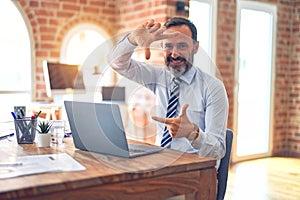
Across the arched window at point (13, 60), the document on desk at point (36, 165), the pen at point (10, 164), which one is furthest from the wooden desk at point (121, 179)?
the arched window at point (13, 60)

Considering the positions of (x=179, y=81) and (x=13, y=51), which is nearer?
(x=179, y=81)

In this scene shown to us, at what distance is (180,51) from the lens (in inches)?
65.6

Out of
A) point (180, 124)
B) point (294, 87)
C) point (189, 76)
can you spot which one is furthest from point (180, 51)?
point (294, 87)

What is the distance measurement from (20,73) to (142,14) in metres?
1.54

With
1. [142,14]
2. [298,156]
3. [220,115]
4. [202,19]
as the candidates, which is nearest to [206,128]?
[220,115]

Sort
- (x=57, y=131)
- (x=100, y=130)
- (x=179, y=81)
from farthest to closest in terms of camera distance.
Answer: (x=179, y=81), (x=57, y=131), (x=100, y=130)

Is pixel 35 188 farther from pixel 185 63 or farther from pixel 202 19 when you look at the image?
pixel 202 19

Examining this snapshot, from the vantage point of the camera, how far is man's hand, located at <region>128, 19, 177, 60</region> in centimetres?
144

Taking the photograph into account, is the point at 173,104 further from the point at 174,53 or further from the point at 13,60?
the point at 13,60

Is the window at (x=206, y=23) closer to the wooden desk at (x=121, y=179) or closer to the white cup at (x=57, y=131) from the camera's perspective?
the white cup at (x=57, y=131)

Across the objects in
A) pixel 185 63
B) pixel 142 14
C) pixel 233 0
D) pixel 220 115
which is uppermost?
pixel 233 0

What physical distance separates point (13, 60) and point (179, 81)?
2.81m

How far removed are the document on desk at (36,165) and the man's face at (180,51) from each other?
2.30 feet

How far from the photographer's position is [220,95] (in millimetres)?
1700
